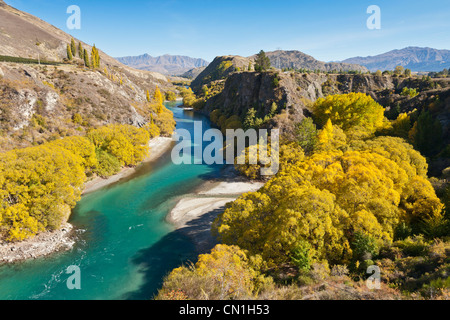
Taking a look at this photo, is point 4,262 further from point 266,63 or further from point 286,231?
point 266,63

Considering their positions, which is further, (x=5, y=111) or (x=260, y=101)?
(x=260, y=101)

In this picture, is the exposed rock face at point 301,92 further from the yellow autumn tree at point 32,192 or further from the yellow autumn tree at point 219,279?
the yellow autumn tree at point 32,192

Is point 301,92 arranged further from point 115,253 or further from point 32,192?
point 32,192

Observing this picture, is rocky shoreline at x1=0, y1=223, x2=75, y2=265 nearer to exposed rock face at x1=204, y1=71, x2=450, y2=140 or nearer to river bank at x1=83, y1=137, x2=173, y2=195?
river bank at x1=83, y1=137, x2=173, y2=195

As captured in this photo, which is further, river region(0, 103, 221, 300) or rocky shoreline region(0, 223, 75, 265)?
rocky shoreline region(0, 223, 75, 265)

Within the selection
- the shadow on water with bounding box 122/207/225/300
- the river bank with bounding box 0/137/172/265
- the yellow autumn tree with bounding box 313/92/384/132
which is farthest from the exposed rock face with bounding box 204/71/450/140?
the river bank with bounding box 0/137/172/265
